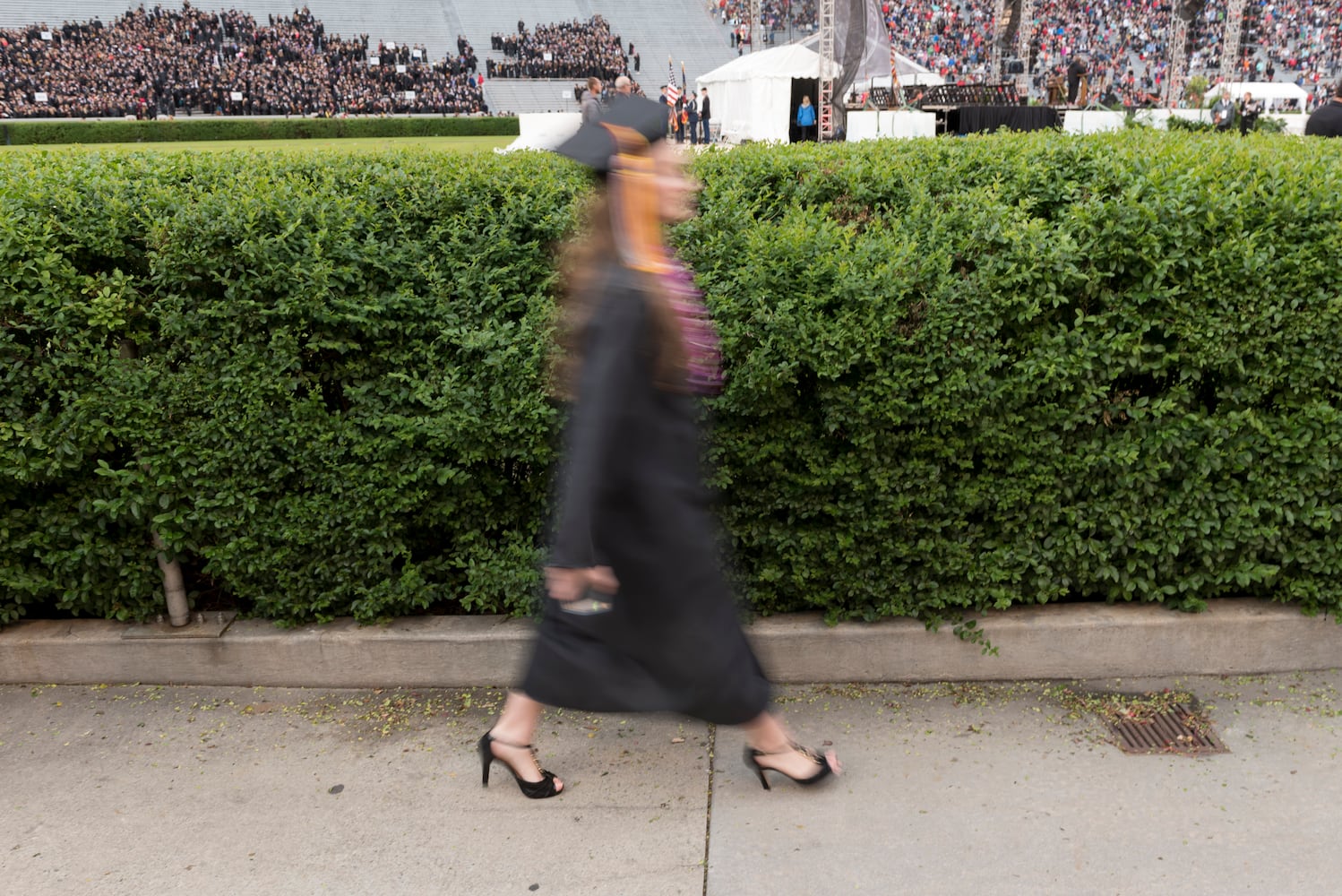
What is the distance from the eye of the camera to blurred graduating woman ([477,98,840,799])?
2576mm

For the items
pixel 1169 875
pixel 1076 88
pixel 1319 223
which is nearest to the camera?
pixel 1169 875

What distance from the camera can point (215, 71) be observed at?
54.5m

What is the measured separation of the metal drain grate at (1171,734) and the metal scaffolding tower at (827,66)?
22.5m

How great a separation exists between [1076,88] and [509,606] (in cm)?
2780

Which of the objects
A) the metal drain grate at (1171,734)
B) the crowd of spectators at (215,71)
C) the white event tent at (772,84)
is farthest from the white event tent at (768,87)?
the crowd of spectators at (215,71)

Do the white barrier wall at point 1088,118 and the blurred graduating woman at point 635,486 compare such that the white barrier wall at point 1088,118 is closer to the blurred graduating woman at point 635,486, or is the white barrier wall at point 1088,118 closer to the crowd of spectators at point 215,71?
the blurred graduating woman at point 635,486

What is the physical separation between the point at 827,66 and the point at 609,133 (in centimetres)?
2387

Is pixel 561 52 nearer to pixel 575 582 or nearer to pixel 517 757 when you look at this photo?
pixel 517 757

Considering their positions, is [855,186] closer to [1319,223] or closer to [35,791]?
[1319,223]

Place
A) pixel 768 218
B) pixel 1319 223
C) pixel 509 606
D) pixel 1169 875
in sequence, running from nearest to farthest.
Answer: pixel 1169 875 < pixel 1319 223 < pixel 509 606 < pixel 768 218

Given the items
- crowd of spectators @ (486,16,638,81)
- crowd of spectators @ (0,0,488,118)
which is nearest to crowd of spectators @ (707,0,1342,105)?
crowd of spectators @ (486,16,638,81)

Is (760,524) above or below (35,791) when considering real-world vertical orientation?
above

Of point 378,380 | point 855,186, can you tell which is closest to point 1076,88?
point 855,186

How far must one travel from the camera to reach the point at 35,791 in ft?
10.9
